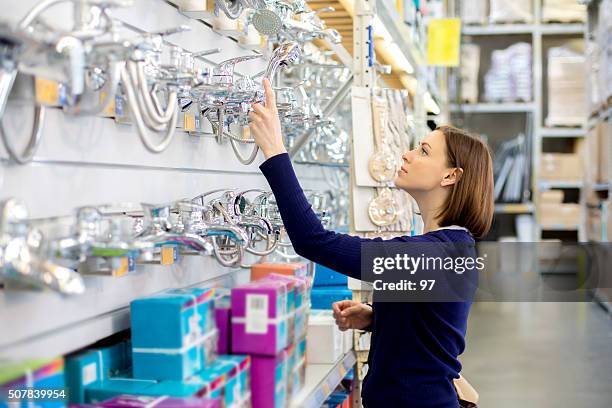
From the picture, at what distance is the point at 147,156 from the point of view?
67.6 inches

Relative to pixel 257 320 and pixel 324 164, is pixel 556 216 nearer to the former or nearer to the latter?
pixel 324 164

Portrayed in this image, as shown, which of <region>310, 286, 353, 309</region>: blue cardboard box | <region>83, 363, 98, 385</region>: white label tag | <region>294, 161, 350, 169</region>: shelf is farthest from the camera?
<region>294, 161, 350, 169</region>: shelf

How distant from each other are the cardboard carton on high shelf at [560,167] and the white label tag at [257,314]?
7.48m

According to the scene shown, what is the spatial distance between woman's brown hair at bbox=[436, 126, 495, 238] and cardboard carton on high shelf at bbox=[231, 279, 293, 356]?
0.63 m

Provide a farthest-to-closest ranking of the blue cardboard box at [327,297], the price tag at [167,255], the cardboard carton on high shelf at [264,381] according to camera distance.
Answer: the blue cardboard box at [327,297] → the price tag at [167,255] → the cardboard carton on high shelf at [264,381]

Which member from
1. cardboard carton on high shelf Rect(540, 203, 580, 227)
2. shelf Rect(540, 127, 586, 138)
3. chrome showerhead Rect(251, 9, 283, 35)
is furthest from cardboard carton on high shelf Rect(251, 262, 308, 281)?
shelf Rect(540, 127, 586, 138)

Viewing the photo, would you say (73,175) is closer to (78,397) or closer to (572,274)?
(78,397)

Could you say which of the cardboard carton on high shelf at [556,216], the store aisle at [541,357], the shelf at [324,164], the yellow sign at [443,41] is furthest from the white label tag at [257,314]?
the cardboard carton on high shelf at [556,216]

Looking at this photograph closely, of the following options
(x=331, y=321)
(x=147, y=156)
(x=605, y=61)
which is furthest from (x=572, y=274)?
(x=147, y=156)

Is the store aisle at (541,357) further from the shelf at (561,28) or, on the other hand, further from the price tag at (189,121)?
the shelf at (561,28)

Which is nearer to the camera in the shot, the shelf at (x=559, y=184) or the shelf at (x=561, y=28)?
the shelf at (x=559, y=184)

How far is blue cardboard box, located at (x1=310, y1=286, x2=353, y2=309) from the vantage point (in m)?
2.50

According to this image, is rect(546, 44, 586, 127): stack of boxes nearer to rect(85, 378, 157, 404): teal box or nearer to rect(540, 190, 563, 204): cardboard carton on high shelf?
rect(540, 190, 563, 204): cardboard carton on high shelf

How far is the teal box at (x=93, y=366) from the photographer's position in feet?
4.35
